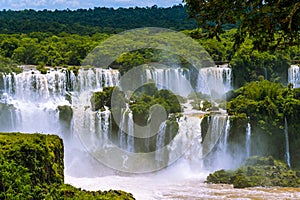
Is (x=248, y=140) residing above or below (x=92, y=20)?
below

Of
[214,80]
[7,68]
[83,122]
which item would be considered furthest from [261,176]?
[7,68]

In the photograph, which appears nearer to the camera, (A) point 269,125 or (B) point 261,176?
(B) point 261,176

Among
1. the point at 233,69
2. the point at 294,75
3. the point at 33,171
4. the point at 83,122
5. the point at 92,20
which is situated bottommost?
the point at 83,122

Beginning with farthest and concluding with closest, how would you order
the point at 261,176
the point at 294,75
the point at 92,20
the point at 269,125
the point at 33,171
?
the point at 92,20 < the point at 294,75 < the point at 269,125 < the point at 261,176 < the point at 33,171

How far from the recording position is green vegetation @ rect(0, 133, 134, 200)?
9547 mm

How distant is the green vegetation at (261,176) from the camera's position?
1956 centimetres

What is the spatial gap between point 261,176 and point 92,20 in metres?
51.2

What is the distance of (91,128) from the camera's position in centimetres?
2466

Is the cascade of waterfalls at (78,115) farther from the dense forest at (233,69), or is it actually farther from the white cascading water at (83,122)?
the dense forest at (233,69)

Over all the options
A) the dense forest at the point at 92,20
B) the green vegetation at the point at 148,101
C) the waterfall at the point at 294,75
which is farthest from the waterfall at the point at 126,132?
the dense forest at the point at 92,20

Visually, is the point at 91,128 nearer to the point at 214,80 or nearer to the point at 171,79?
the point at 171,79

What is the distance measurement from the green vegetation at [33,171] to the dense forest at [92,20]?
37.4 m

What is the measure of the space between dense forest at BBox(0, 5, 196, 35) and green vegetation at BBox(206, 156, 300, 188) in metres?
30.3

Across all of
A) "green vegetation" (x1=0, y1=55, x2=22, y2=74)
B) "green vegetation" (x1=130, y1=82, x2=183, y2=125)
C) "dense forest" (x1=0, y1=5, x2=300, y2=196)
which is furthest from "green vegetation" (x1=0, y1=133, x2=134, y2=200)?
"green vegetation" (x1=0, y1=55, x2=22, y2=74)
